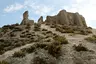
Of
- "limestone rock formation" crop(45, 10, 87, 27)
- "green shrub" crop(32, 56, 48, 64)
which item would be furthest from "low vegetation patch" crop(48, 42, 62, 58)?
"limestone rock formation" crop(45, 10, 87, 27)

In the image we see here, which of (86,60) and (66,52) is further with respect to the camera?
(66,52)

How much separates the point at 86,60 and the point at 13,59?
744cm

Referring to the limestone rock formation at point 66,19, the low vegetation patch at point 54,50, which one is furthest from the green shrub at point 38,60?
the limestone rock formation at point 66,19

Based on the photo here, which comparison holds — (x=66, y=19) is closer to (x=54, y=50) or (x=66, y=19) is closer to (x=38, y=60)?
(x=54, y=50)

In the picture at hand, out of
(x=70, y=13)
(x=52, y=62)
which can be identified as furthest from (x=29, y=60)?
(x=70, y=13)

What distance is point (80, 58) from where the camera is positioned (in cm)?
1669

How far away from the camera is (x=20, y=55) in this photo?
18.4 meters

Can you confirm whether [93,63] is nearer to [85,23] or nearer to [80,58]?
[80,58]

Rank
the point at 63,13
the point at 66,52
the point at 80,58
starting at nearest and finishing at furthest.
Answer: the point at 80,58
the point at 66,52
the point at 63,13

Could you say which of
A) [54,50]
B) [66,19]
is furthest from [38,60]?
[66,19]

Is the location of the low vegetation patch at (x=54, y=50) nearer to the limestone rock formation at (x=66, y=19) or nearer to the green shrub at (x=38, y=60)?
the green shrub at (x=38, y=60)

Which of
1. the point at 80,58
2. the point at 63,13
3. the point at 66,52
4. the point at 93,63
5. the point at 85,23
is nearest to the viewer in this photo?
the point at 93,63

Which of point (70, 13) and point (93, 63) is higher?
point (70, 13)

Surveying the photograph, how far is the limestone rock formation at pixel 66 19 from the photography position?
50.6 meters
